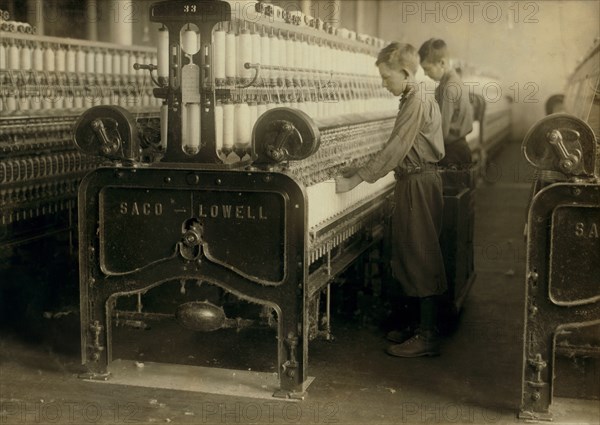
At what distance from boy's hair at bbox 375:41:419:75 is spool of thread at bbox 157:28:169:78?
1304 mm

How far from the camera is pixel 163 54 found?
4348mm

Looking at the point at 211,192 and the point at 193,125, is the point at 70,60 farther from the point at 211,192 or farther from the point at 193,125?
the point at 211,192

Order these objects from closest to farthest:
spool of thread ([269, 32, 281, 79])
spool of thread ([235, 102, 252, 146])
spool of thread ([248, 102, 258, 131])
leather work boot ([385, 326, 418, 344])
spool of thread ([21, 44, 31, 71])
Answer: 1. spool of thread ([235, 102, 252, 146])
2. spool of thread ([248, 102, 258, 131])
3. spool of thread ([269, 32, 281, 79])
4. leather work boot ([385, 326, 418, 344])
5. spool of thread ([21, 44, 31, 71])

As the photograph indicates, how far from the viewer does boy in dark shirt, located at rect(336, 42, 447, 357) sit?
16.0 feet

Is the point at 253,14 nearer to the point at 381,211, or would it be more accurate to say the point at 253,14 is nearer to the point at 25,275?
the point at 381,211

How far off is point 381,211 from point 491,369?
174cm

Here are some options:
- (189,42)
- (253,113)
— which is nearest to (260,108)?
(253,113)

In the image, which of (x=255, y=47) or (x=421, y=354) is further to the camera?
(x=421, y=354)

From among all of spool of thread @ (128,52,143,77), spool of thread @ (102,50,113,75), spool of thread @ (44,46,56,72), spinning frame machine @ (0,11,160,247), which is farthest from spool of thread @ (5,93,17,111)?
spool of thread @ (128,52,143,77)

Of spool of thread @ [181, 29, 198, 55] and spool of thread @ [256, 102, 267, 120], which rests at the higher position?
spool of thread @ [181, 29, 198, 55]

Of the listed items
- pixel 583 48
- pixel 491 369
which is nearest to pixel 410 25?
pixel 583 48

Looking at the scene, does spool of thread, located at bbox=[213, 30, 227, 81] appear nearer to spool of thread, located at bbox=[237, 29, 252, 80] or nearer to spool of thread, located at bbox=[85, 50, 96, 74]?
spool of thread, located at bbox=[237, 29, 252, 80]

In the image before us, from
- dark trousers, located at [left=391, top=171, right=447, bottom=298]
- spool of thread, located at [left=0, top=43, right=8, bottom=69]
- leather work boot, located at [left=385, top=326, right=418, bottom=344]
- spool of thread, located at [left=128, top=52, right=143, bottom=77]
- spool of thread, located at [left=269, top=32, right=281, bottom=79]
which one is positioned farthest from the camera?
spool of thread, located at [left=128, top=52, right=143, bottom=77]

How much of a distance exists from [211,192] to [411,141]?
1.33 metres
